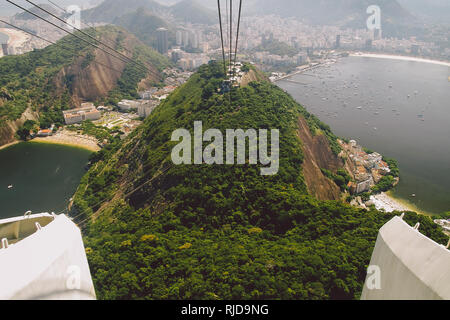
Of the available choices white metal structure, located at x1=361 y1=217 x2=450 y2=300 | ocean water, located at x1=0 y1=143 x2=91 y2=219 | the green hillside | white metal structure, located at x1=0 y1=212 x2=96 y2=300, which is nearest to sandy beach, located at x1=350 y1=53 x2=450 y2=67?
the green hillside

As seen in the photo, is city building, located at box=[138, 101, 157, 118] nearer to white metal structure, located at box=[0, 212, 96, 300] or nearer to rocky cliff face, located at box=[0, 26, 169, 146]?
rocky cliff face, located at box=[0, 26, 169, 146]

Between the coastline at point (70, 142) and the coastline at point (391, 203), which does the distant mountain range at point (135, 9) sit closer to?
the coastline at point (70, 142)

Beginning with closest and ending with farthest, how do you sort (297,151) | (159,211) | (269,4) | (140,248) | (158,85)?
(140,248), (159,211), (297,151), (158,85), (269,4)

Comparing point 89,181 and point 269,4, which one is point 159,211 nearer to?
point 89,181

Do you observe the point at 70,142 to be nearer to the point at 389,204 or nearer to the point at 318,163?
the point at 318,163

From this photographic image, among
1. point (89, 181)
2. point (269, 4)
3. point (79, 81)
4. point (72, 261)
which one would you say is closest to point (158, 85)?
point (79, 81)

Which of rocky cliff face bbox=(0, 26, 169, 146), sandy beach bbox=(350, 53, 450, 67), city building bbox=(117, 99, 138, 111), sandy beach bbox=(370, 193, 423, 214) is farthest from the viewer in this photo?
sandy beach bbox=(350, 53, 450, 67)

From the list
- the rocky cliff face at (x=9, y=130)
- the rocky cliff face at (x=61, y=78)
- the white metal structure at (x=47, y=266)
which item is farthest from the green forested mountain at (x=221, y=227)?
the rocky cliff face at (x=61, y=78)
